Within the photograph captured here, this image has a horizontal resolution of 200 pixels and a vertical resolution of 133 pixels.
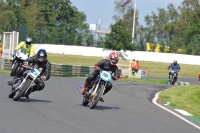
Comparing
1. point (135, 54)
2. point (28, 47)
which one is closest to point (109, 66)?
point (28, 47)

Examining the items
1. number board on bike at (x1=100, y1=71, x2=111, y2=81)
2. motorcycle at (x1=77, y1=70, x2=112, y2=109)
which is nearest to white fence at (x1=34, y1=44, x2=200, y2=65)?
motorcycle at (x1=77, y1=70, x2=112, y2=109)

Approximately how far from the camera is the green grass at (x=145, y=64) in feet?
183

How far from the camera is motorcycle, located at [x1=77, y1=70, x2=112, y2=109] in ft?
43.5

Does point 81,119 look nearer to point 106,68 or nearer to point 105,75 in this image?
point 105,75

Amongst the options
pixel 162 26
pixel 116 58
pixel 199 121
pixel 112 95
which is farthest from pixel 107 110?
pixel 162 26

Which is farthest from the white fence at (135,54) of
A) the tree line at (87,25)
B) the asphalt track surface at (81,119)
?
the asphalt track surface at (81,119)

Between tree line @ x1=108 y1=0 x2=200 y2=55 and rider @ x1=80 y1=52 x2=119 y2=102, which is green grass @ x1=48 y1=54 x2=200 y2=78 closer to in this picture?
tree line @ x1=108 y1=0 x2=200 y2=55

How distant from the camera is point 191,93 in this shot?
67.3 feet

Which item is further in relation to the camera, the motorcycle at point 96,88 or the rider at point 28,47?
the rider at point 28,47

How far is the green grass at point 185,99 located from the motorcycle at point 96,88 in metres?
2.74

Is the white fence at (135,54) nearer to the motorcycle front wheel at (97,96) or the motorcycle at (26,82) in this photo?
the motorcycle at (26,82)

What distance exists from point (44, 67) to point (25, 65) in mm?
528

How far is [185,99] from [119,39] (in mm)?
29210

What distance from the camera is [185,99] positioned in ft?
60.7
